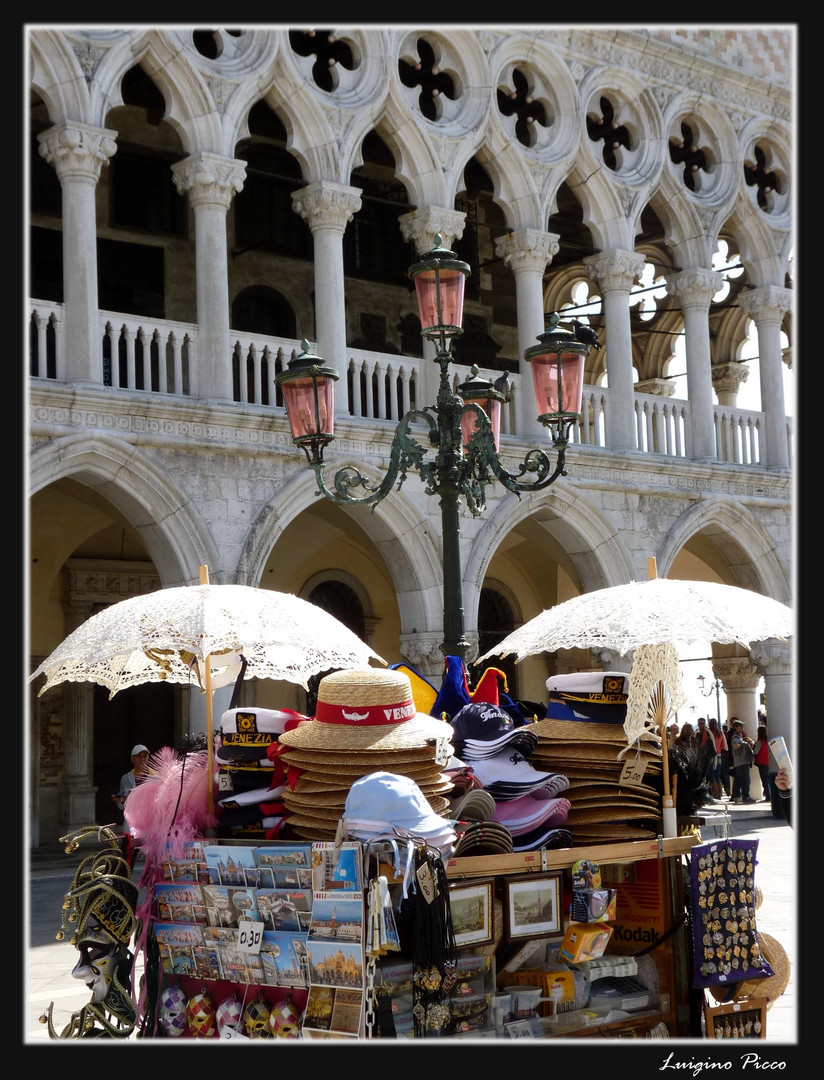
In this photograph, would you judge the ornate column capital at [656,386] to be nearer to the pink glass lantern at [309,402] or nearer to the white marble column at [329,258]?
the white marble column at [329,258]

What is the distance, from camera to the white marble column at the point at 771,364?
1686cm

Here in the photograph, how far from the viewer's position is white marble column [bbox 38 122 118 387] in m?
11.5

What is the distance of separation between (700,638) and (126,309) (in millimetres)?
11415

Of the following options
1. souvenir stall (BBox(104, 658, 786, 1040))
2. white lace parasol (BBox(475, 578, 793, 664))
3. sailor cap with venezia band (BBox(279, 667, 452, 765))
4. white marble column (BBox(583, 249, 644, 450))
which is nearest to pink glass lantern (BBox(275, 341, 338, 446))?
souvenir stall (BBox(104, 658, 786, 1040))

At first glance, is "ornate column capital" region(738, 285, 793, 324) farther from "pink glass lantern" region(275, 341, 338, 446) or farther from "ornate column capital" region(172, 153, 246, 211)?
"pink glass lantern" region(275, 341, 338, 446)

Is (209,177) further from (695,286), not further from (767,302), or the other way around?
(767,302)

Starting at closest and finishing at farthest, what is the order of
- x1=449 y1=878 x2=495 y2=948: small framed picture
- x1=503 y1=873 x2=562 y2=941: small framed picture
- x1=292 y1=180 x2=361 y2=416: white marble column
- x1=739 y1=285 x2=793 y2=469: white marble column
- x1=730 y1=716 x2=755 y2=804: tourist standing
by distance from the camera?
x1=449 y1=878 x2=495 y2=948: small framed picture → x1=503 y1=873 x2=562 y2=941: small framed picture → x1=292 y1=180 x2=361 y2=416: white marble column → x1=739 y1=285 x2=793 y2=469: white marble column → x1=730 y1=716 x2=755 y2=804: tourist standing

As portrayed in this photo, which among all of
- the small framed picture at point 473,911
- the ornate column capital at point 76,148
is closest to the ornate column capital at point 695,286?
the ornate column capital at point 76,148

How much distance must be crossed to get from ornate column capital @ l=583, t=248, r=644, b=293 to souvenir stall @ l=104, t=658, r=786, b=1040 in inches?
397

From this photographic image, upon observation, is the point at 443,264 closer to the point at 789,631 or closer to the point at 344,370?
the point at 789,631

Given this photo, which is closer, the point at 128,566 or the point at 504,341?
the point at 128,566

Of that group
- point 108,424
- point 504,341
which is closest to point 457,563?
point 108,424

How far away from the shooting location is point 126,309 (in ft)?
51.5
